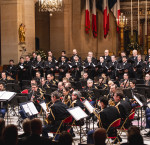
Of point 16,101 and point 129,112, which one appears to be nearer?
point 129,112

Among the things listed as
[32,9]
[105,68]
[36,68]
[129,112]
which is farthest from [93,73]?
[129,112]

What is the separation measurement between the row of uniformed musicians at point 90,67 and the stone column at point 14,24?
71.4 inches

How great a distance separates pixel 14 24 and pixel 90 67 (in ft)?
18.0

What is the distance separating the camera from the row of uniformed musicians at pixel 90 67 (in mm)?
16906

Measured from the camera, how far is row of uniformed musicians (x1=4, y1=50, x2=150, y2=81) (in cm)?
1691

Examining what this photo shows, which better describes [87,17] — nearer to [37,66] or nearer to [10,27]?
[10,27]

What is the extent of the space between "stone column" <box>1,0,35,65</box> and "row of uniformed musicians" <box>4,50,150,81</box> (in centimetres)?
181

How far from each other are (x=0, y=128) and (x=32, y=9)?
15644mm

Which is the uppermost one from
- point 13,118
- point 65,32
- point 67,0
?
point 67,0

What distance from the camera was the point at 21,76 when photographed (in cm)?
1830

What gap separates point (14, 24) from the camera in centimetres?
1994

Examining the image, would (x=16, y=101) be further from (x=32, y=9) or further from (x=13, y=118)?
(x=32, y=9)

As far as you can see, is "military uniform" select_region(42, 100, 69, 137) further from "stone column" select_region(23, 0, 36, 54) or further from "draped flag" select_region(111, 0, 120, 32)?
"draped flag" select_region(111, 0, 120, 32)

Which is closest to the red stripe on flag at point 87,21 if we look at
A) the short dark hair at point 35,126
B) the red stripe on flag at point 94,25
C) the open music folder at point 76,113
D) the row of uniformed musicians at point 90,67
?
the red stripe on flag at point 94,25
